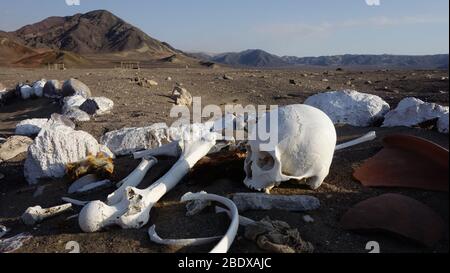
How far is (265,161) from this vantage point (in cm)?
438

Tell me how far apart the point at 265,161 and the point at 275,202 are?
0.52m

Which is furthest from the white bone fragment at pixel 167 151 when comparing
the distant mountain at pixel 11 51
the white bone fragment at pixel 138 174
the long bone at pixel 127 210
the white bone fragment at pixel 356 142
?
the distant mountain at pixel 11 51

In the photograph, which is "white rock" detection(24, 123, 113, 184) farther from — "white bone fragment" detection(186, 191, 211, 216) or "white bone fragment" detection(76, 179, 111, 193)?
"white bone fragment" detection(186, 191, 211, 216)

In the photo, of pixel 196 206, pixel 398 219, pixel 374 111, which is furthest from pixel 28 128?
pixel 398 219

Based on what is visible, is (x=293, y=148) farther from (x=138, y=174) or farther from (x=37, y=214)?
(x=37, y=214)

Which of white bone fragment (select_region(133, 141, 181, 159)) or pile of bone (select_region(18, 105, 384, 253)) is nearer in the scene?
pile of bone (select_region(18, 105, 384, 253))

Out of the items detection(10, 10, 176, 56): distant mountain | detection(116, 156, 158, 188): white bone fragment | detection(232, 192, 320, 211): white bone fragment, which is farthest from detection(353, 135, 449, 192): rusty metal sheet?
detection(10, 10, 176, 56): distant mountain

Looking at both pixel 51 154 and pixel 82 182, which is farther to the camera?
pixel 51 154

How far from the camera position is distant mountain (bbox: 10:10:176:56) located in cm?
7725

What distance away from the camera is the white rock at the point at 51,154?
5.59 meters

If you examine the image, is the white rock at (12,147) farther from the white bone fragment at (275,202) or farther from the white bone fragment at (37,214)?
the white bone fragment at (275,202)

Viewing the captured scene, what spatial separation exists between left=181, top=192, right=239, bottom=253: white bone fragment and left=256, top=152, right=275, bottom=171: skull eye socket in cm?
59

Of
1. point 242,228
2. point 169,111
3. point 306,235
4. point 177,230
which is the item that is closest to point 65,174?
point 177,230

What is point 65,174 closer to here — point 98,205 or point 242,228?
point 98,205
